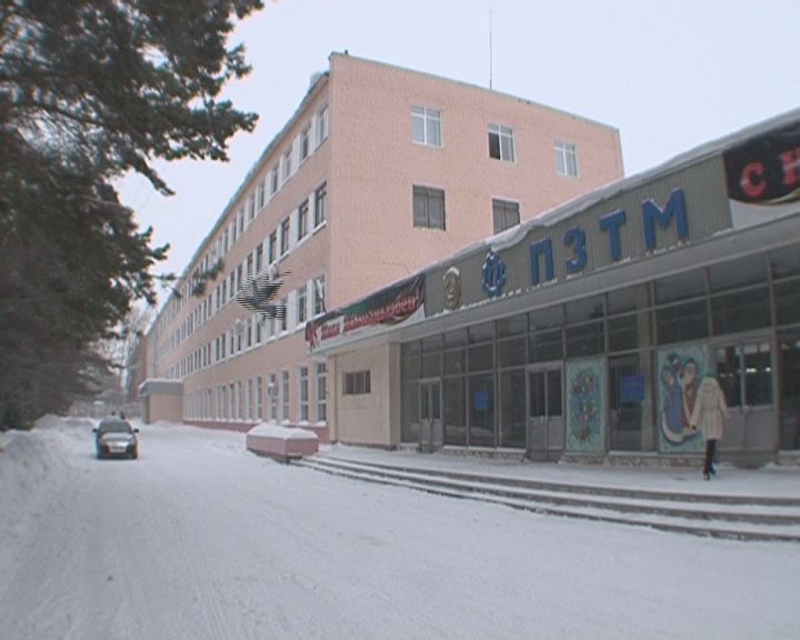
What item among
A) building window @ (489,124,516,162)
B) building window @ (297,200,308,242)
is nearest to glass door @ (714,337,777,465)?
building window @ (489,124,516,162)

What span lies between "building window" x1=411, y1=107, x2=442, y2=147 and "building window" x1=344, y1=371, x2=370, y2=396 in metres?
10.6

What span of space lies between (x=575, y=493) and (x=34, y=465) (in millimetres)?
12928

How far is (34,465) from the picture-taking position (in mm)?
17500

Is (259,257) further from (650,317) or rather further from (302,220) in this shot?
(650,317)

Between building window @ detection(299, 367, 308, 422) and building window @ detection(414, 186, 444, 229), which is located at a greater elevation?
building window @ detection(414, 186, 444, 229)

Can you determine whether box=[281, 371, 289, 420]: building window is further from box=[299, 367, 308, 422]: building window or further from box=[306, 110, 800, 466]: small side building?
box=[306, 110, 800, 466]: small side building

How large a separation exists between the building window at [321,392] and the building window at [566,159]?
47.9 ft

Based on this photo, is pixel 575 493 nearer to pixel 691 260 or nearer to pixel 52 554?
pixel 691 260

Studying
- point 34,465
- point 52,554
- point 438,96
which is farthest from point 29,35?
point 438,96

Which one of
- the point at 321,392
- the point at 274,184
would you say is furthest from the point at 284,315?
the point at 274,184

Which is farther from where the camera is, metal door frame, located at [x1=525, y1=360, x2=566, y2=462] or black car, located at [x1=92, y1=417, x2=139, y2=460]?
black car, located at [x1=92, y1=417, x2=139, y2=460]

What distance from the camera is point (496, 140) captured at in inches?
1296

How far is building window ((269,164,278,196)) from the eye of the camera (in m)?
39.2

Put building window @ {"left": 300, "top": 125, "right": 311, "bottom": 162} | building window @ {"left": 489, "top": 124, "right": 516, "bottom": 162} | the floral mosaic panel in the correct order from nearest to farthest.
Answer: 1. the floral mosaic panel
2. building window @ {"left": 489, "top": 124, "right": 516, "bottom": 162}
3. building window @ {"left": 300, "top": 125, "right": 311, "bottom": 162}
